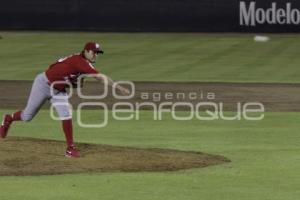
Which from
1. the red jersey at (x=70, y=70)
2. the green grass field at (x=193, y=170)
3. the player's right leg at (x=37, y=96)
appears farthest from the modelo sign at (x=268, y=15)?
the red jersey at (x=70, y=70)

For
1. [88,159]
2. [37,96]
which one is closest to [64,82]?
[37,96]

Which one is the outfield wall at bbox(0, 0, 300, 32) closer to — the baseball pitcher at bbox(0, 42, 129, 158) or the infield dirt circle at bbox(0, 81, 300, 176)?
the infield dirt circle at bbox(0, 81, 300, 176)

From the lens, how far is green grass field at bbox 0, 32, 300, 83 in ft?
91.8

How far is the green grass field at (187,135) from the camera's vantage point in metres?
11.8

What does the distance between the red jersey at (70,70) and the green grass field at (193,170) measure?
68.1 inches

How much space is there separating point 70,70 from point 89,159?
1.38m

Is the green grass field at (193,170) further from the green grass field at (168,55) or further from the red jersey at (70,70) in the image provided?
the green grass field at (168,55)

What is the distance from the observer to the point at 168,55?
33.7m

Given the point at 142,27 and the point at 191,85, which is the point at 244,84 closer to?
the point at 191,85

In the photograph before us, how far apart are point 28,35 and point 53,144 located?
1070 inches

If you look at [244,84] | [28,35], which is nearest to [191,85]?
[244,84]

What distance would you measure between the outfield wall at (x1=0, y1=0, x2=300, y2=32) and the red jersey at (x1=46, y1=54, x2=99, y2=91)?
26.3m

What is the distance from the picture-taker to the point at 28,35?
41.9 m

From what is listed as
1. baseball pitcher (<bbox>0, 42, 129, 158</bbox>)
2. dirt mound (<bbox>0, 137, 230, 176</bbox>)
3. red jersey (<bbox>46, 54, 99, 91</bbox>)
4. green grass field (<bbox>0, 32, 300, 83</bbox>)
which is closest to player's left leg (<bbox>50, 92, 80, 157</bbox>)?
baseball pitcher (<bbox>0, 42, 129, 158</bbox>)
